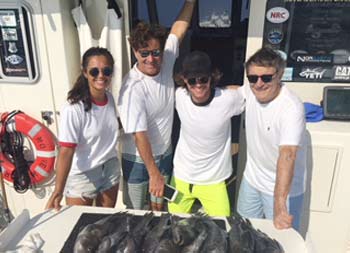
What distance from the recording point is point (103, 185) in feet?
7.74

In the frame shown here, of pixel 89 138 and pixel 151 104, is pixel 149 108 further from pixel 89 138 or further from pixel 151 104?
pixel 89 138

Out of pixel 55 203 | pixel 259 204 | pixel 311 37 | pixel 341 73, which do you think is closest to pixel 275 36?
pixel 311 37

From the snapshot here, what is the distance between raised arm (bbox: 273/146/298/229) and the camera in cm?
181

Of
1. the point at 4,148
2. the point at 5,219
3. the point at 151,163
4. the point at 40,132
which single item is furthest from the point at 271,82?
the point at 5,219

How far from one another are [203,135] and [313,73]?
1.06 metres

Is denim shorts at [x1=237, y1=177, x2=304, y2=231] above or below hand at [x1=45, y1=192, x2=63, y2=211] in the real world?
below

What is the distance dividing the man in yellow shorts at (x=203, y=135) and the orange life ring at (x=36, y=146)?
3.47 ft

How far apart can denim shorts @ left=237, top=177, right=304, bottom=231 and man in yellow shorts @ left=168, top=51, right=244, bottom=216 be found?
15cm

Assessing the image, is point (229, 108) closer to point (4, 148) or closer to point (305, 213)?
point (305, 213)

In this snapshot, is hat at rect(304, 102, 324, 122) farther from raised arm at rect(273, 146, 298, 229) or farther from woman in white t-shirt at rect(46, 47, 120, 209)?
woman in white t-shirt at rect(46, 47, 120, 209)

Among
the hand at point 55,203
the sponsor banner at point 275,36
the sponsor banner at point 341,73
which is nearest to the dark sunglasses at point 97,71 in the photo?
the hand at point 55,203

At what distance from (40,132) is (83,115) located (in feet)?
2.72

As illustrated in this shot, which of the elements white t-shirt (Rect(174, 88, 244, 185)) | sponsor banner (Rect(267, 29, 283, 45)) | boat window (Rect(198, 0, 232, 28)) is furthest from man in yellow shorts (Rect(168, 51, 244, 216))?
boat window (Rect(198, 0, 232, 28))

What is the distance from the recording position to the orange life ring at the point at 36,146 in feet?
8.91
